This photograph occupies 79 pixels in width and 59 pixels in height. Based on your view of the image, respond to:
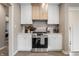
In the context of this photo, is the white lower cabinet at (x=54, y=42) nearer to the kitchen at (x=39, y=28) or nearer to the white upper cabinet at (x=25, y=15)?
the kitchen at (x=39, y=28)

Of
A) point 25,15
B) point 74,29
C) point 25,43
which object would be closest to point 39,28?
point 25,15

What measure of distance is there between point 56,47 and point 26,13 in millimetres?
2146

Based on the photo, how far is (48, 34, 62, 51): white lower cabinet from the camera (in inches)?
225

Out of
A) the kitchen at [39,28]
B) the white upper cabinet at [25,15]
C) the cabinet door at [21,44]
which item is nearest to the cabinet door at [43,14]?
the kitchen at [39,28]

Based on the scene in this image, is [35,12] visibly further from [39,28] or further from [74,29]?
[74,29]

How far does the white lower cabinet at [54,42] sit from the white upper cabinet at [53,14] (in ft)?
3.10

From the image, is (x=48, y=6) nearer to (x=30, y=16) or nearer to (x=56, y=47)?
(x=30, y=16)

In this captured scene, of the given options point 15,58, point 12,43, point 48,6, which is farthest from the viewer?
point 48,6

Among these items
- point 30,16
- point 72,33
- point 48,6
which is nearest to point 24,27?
point 30,16

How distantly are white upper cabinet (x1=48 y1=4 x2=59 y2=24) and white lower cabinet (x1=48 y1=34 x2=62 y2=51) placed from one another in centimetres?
94

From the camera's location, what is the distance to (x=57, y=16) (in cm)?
642

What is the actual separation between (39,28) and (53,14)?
971mm

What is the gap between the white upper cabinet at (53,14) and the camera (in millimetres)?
6395

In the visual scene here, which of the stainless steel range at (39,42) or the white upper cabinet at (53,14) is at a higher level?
the white upper cabinet at (53,14)
